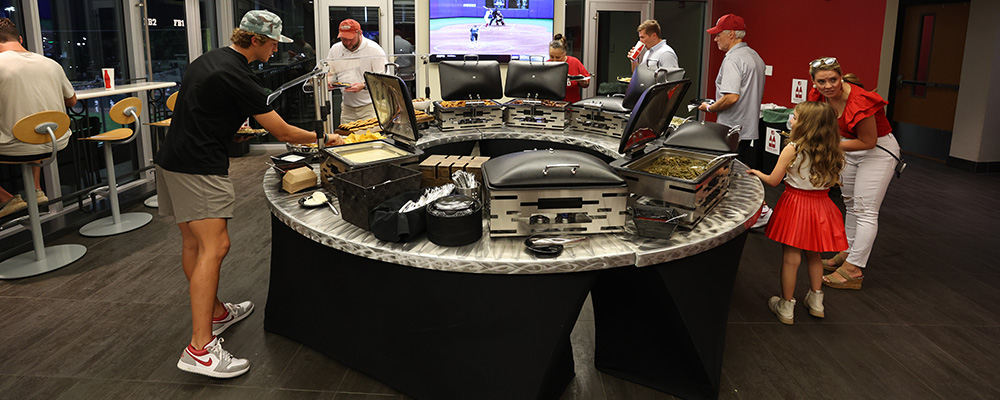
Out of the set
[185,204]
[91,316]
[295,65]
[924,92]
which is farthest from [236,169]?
[924,92]

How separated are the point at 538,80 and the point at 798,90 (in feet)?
14.7

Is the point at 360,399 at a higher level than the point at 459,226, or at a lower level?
lower

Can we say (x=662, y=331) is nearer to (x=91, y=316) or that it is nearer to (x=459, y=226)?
(x=459, y=226)

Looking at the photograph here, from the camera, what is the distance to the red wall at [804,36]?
6.49 metres

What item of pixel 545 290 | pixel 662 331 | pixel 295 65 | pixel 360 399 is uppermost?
pixel 295 65

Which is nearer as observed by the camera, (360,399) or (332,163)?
(360,399)

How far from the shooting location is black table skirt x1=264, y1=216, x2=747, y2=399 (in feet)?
7.14

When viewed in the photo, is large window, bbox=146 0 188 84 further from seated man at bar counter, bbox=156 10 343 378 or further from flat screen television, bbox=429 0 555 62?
seated man at bar counter, bbox=156 10 343 378

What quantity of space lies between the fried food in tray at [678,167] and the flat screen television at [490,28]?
4.86 metres

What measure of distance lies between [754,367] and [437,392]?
4.87 feet

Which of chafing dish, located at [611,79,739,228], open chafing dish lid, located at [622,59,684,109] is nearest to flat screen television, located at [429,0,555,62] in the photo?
open chafing dish lid, located at [622,59,684,109]

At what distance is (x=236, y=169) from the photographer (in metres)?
7.44

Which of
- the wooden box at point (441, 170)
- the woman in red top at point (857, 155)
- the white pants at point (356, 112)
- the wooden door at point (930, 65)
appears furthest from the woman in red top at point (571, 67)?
the wooden door at point (930, 65)

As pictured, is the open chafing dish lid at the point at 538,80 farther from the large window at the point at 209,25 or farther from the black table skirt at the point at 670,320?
the large window at the point at 209,25
